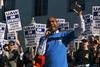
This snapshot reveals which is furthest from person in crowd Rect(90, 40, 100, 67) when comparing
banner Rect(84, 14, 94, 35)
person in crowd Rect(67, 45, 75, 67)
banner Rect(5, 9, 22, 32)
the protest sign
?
banner Rect(5, 9, 22, 32)

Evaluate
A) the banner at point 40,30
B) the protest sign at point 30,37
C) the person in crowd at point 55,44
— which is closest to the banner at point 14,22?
the protest sign at point 30,37

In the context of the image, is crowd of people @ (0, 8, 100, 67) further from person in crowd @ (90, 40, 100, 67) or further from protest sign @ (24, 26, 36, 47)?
protest sign @ (24, 26, 36, 47)

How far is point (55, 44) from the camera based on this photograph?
7938 mm

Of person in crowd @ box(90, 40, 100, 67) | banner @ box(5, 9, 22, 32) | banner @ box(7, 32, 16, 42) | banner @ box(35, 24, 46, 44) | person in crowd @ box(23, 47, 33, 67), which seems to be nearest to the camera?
person in crowd @ box(90, 40, 100, 67)

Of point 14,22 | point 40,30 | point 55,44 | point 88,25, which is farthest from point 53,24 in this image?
point 14,22

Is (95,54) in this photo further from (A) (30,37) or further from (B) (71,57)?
(A) (30,37)

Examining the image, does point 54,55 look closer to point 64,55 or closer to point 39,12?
point 64,55

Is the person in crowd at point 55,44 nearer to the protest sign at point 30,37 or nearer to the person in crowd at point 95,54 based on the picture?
the person in crowd at point 95,54

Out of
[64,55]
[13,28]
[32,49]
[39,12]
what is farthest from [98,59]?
[39,12]

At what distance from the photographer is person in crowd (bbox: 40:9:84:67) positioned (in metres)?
7.87

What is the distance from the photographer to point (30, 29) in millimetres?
16047

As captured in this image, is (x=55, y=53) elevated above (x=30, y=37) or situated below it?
above

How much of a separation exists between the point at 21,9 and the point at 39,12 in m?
1.07

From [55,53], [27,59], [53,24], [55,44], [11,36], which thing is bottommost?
[27,59]
